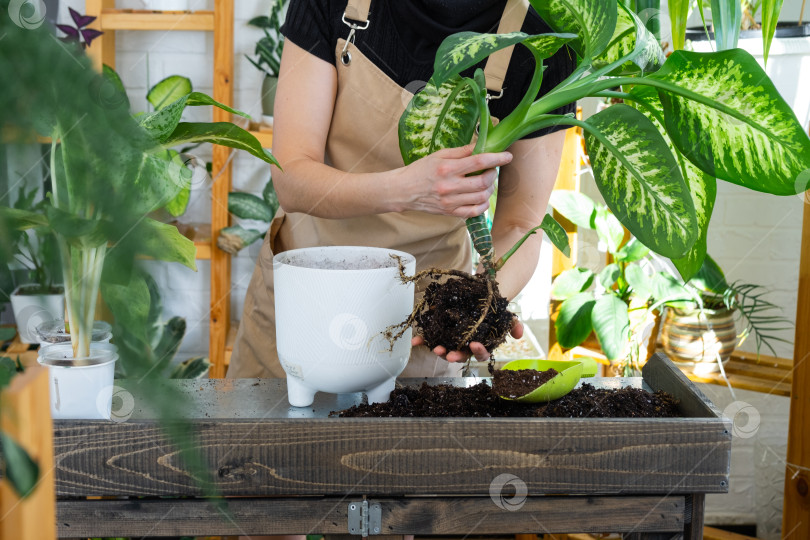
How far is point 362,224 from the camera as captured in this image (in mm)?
1300

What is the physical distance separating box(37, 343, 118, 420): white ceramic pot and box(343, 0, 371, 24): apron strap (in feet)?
2.23

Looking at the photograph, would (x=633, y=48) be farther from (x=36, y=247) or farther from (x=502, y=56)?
(x=36, y=247)

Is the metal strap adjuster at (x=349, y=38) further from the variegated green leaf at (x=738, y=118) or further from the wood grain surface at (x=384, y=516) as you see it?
the wood grain surface at (x=384, y=516)

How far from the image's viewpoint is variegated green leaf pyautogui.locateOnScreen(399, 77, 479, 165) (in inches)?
36.9

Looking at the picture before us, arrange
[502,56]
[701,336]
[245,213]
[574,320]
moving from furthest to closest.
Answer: [245,213] < [574,320] < [701,336] < [502,56]

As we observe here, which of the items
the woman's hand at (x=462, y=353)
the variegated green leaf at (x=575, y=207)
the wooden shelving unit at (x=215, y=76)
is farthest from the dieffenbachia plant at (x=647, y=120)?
the wooden shelving unit at (x=215, y=76)

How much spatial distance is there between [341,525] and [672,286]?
1403 millimetres

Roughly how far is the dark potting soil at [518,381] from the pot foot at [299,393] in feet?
0.71

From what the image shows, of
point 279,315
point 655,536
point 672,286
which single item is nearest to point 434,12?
point 279,315

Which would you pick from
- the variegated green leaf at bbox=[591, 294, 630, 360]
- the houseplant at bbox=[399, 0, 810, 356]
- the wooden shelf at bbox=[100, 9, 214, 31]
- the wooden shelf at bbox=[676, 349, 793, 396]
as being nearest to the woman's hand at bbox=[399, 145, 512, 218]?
the houseplant at bbox=[399, 0, 810, 356]

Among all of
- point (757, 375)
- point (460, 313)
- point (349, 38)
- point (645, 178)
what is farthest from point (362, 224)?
point (757, 375)

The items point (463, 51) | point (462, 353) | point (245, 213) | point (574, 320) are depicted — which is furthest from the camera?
point (245, 213)

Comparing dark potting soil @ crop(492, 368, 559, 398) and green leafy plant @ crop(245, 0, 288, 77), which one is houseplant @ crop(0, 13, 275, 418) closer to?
dark potting soil @ crop(492, 368, 559, 398)

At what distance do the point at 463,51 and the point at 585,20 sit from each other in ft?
0.73
